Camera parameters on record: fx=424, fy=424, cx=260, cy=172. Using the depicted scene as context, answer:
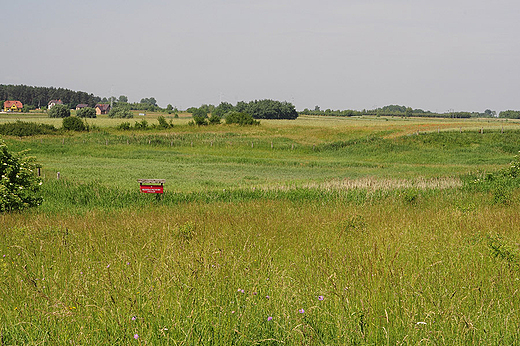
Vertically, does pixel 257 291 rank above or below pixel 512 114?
below

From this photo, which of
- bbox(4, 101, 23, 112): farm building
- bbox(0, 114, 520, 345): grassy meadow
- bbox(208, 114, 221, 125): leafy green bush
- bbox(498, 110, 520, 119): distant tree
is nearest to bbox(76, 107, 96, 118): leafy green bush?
bbox(208, 114, 221, 125): leafy green bush

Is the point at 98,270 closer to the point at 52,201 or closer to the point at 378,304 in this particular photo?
the point at 378,304

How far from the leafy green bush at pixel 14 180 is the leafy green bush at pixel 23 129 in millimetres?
55609

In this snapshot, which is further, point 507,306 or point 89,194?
point 89,194

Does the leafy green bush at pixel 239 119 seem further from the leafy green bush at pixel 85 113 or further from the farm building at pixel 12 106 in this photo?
the farm building at pixel 12 106

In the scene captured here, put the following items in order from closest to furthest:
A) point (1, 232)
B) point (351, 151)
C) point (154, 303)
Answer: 1. point (154, 303)
2. point (1, 232)
3. point (351, 151)

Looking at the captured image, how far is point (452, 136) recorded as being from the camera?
5544 cm

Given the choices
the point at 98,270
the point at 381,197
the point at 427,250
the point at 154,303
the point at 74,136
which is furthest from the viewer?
the point at 74,136

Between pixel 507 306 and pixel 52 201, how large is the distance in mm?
15808

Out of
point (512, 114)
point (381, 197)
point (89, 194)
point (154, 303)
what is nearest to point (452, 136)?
point (381, 197)

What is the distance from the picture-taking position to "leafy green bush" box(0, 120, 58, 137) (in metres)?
60.9

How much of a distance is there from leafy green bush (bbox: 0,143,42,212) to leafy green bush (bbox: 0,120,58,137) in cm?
5561

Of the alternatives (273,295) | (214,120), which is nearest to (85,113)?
(214,120)

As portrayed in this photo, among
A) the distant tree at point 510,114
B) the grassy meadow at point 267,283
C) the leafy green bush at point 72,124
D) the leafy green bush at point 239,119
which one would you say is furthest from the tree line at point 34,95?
the grassy meadow at point 267,283
